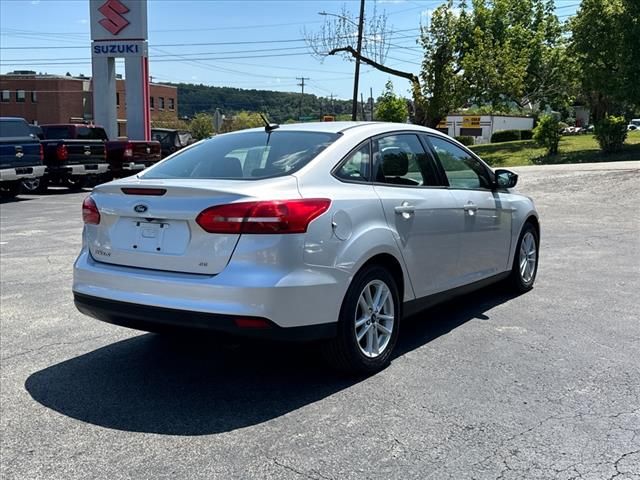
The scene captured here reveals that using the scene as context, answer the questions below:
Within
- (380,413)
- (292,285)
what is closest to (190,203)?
(292,285)

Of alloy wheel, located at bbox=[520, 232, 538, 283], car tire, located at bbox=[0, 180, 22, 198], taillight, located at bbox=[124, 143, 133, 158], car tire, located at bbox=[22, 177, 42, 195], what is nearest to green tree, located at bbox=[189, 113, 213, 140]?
taillight, located at bbox=[124, 143, 133, 158]

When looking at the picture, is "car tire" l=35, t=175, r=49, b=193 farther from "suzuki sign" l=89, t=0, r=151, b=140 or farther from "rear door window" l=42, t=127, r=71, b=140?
"suzuki sign" l=89, t=0, r=151, b=140

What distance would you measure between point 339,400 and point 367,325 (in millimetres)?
580

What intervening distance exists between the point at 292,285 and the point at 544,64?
157 ft

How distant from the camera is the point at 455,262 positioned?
17.9 ft

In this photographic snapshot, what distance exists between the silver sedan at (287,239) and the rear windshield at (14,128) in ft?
43.9

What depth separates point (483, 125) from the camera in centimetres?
6738

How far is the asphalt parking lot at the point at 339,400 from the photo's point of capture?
3.38 m

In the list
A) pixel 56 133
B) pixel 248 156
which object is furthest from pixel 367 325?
pixel 56 133

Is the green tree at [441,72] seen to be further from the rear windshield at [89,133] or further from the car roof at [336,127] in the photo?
the car roof at [336,127]

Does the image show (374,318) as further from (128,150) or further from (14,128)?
(128,150)

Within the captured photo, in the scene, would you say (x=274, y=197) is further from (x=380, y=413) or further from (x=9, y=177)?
(x=9, y=177)

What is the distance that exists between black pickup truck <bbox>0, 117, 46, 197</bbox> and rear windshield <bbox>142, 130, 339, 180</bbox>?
42.5 ft

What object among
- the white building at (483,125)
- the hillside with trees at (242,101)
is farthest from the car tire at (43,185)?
the hillside with trees at (242,101)
